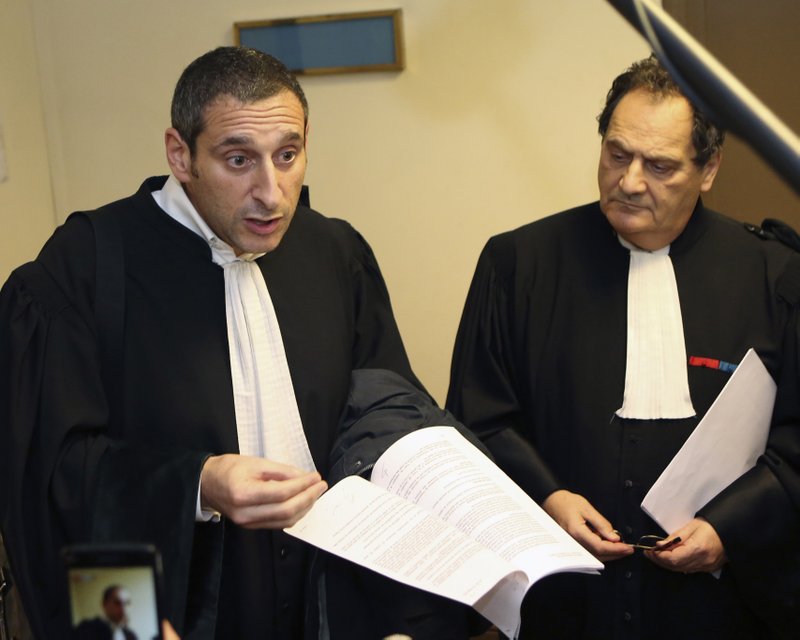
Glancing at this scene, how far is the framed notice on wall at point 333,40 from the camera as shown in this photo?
3342 millimetres

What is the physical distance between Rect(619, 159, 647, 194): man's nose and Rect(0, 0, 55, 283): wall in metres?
2.04

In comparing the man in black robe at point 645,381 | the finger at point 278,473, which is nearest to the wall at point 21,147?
the man in black robe at point 645,381

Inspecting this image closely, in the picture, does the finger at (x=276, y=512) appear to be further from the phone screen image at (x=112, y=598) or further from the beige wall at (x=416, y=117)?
the beige wall at (x=416, y=117)

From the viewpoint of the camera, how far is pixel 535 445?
2.39 metres

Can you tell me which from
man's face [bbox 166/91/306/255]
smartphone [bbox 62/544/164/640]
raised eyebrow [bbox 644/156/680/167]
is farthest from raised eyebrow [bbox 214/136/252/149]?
smartphone [bbox 62/544/164/640]

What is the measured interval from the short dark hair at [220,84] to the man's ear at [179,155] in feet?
0.05

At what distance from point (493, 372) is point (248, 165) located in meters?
0.87

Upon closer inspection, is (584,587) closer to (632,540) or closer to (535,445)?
(632,540)

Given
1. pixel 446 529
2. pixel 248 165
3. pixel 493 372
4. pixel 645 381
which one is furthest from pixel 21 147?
pixel 446 529

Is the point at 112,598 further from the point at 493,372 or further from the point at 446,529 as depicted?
the point at 493,372

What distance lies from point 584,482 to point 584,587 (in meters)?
0.25

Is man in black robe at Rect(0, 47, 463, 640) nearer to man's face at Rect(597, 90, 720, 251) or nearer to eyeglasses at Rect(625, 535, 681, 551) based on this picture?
eyeglasses at Rect(625, 535, 681, 551)

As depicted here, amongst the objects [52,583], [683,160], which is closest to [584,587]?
[683,160]

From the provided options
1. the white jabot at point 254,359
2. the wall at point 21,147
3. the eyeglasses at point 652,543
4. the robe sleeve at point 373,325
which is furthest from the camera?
the wall at point 21,147
